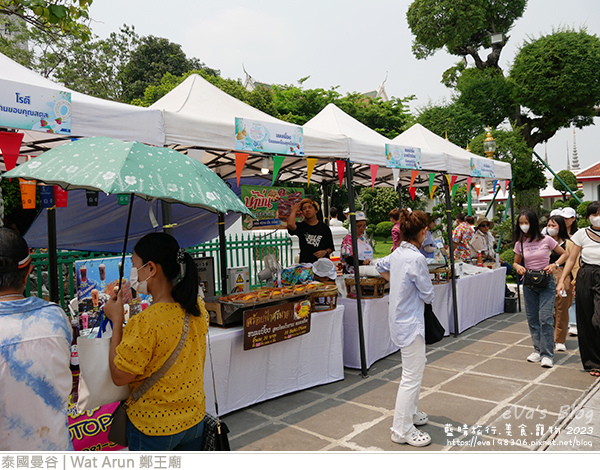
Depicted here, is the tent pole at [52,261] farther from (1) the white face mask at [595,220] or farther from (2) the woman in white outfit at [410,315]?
(1) the white face mask at [595,220]

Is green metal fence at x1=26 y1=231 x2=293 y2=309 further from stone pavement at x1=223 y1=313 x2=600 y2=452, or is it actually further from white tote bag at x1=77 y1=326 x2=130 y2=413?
white tote bag at x1=77 y1=326 x2=130 y2=413

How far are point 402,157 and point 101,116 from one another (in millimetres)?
3956

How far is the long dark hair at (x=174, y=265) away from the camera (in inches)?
76.4

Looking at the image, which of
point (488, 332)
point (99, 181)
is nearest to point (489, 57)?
point (488, 332)

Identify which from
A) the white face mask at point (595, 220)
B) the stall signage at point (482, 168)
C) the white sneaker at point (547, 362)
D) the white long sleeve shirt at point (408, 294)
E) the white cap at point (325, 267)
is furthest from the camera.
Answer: the stall signage at point (482, 168)

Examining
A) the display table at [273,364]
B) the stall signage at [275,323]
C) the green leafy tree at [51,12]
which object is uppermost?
the green leafy tree at [51,12]

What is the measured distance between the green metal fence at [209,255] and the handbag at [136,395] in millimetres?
2864

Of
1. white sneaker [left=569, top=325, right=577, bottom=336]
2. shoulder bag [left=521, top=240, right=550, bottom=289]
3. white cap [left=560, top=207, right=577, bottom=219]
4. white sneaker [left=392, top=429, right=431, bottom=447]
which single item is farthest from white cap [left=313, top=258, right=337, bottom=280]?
white sneaker [left=569, top=325, right=577, bottom=336]

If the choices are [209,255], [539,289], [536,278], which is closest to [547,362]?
[539,289]

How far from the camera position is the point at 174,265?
1979 millimetres

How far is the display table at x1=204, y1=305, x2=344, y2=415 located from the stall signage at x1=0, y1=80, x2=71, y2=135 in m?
2.02

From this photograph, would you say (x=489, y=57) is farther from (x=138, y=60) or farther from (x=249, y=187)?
(x=249, y=187)

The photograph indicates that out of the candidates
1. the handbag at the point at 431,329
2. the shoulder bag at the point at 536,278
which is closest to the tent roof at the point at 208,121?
the handbag at the point at 431,329

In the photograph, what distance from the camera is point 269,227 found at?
5.84m
